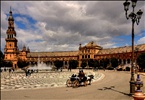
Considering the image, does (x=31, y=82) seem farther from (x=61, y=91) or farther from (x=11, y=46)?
(x=11, y=46)

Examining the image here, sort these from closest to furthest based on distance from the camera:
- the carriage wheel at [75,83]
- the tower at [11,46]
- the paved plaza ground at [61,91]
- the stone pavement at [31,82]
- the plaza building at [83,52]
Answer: the paved plaza ground at [61,91], the carriage wheel at [75,83], the stone pavement at [31,82], the plaza building at [83,52], the tower at [11,46]

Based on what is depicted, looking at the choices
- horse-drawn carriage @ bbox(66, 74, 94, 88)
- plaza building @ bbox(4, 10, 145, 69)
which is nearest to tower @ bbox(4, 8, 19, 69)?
plaza building @ bbox(4, 10, 145, 69)

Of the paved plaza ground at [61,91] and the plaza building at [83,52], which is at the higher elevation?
the plaza building at [83,52]

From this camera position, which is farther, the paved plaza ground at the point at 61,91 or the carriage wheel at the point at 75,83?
the carriage wheel at the point at 75,83

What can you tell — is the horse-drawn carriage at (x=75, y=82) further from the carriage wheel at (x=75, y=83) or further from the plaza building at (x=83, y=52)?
the plaza building at (x=83, y=52)

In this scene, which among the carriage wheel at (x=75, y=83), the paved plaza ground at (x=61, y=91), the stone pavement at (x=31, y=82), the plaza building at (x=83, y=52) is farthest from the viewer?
the plaza building at (x=83, y=52)

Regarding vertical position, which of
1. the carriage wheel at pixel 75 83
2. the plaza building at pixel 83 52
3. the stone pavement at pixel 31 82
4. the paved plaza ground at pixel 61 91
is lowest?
the stone pavement at pixel 31 82

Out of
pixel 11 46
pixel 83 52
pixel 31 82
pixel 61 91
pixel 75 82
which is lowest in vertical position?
pixel 31 82

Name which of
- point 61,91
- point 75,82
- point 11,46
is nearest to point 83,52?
point 11,46

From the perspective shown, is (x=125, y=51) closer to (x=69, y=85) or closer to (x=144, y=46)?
(x=144, y=46)

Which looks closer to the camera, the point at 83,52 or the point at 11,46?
the point at 11,46

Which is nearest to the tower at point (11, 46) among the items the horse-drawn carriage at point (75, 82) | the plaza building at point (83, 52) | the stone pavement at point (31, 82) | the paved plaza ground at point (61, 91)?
the plaza building at point (83, 52)

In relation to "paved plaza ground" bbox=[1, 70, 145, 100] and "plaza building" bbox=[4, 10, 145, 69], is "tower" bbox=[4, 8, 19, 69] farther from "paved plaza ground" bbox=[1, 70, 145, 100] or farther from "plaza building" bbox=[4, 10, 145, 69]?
"paved plaza ground" bbox=[1, 70, 145, 100]

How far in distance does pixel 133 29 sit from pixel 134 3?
2014mm
